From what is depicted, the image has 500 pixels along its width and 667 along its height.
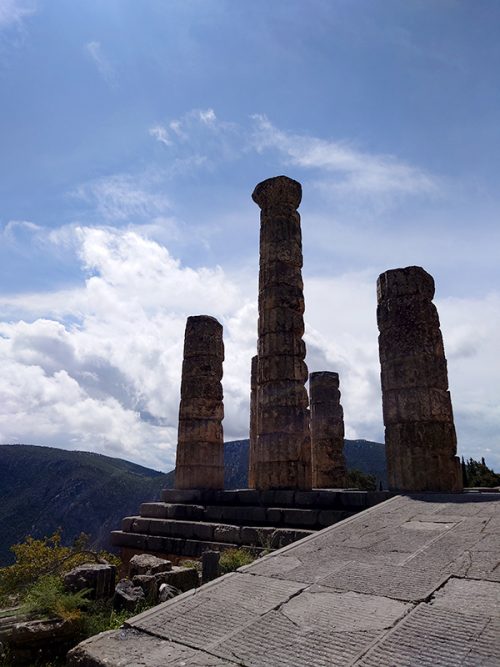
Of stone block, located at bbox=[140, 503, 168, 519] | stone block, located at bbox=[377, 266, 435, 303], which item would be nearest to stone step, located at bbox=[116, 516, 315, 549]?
stone block, located at bbox=[140, 503, 168, 519]

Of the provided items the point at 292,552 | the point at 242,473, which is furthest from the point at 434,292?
the point at 242,473

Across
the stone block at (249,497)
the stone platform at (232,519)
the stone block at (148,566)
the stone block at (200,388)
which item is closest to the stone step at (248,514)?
the stone platform at (232,519)

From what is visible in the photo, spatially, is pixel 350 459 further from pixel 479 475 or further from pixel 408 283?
pixel 408 283

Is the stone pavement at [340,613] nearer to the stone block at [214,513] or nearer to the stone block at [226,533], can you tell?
the stone block at [226,533]

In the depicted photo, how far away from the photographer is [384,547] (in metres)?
4.96

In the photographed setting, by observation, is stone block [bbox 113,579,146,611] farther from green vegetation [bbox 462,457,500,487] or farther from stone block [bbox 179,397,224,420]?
green vegetation [bbox 462,457,500,487]

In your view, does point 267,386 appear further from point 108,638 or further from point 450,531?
point 108,638

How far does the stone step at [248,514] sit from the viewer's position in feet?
30.1

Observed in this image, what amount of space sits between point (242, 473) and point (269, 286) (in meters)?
67.1

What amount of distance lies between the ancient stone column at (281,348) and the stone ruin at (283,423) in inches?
1.0

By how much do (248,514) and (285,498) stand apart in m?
0.85

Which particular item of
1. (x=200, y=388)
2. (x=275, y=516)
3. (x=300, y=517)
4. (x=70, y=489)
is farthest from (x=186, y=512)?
(x=70, y=489)

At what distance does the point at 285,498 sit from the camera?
34.9ft

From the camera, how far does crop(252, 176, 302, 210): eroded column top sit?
13922 mm
